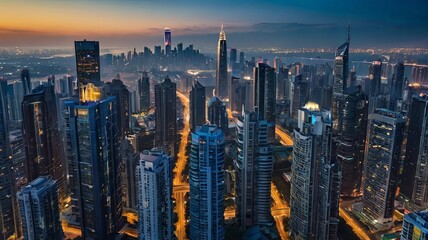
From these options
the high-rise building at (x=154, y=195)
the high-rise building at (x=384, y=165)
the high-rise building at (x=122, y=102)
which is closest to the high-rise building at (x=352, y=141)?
the high-rise building at (x=384, y=165)

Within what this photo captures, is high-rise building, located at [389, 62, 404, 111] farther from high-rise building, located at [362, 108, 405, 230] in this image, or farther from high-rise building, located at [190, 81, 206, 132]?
high-rise building, located at [190, 81, 206, 132]

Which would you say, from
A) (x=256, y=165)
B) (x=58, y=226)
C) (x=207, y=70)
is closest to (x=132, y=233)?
(x=58, y=226)

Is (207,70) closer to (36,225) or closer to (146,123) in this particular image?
(146,123)

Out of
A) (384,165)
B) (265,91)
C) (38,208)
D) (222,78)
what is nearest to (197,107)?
(265,91)

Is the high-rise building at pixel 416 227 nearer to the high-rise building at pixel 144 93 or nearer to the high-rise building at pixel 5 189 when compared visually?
the high-rise building at pixel 5 189

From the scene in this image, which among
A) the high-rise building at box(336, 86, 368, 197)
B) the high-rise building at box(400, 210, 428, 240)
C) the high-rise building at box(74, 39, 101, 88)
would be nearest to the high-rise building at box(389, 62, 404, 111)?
the high-rise building at box(336, 86, 368, 197)

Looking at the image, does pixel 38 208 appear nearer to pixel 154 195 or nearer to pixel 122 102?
pixel 154 195
